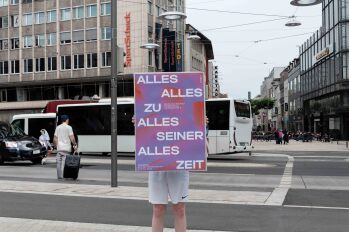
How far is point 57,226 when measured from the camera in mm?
7531

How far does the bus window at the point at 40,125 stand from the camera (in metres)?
31.0

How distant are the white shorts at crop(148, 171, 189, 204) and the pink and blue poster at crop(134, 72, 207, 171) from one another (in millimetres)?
175

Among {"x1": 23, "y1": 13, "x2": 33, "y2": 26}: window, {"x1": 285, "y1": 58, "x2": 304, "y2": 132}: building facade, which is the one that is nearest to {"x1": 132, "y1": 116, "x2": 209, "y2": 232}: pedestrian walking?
{"x1": 23, "y1": 13, "x2": 33, "y2": 26}: window

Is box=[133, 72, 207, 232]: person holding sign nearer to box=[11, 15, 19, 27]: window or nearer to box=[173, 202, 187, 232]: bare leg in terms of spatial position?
box=[173, 202, 187, 232]: bare leg

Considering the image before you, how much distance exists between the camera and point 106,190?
1176 cm

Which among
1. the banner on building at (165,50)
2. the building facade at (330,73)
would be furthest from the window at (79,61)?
the building facade at (330,73)

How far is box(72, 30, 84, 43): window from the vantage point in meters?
59.3

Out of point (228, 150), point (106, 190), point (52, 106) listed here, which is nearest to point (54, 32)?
point (52, 106)

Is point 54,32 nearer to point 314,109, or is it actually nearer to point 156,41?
point 156,41

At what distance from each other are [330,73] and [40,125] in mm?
35361

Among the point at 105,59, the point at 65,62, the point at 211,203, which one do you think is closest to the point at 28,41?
the point at 65,62

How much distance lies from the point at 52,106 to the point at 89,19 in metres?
27.8

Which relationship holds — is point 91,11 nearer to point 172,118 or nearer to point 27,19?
point 27,19

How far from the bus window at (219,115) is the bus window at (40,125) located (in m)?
11.2
